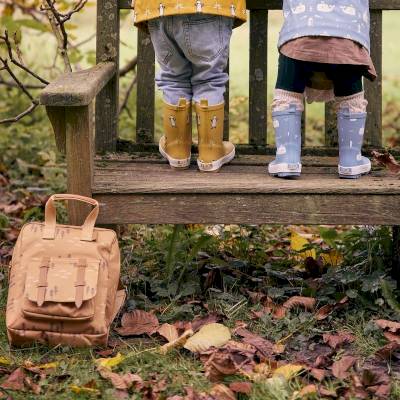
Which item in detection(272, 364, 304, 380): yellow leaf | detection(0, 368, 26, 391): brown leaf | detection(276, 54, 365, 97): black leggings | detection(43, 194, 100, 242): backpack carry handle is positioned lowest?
detection(0, 368, 26, 391): brown leaf

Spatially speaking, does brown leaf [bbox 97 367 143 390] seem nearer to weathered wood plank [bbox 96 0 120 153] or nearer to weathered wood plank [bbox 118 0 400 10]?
weathered wood plank [bbox 96 0 120 153]

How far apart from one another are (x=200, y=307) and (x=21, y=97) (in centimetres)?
321

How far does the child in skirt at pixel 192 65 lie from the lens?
133 inches

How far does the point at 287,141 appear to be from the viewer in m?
3.40

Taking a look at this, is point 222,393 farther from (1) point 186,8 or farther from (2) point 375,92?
(2) point 375,92

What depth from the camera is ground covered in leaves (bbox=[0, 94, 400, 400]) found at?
9.04 ft

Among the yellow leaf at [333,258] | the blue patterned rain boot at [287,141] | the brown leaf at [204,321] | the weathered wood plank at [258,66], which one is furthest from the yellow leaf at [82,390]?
the weathered wood plank at [258,66]

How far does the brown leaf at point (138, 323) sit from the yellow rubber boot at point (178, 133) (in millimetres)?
649

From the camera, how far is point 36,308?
2959 mm

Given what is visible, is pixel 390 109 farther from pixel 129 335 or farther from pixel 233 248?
pixel 129 335

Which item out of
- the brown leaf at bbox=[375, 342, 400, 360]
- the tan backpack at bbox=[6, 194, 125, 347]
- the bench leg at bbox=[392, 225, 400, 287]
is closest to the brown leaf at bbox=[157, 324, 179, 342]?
the tan backpack at bbox=[6, 194, 125, 347]

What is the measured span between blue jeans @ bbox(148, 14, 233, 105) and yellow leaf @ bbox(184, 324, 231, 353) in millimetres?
904

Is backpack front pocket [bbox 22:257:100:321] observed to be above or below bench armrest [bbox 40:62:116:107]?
below

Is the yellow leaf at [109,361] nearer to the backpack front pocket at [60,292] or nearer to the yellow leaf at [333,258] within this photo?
the backpack front pocket at [60,292]
